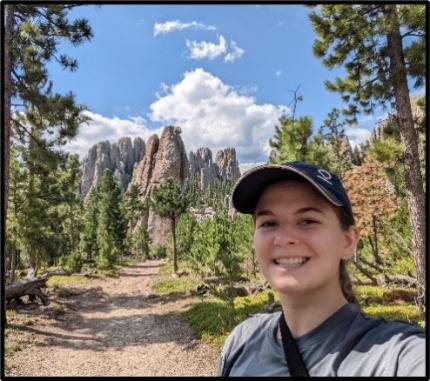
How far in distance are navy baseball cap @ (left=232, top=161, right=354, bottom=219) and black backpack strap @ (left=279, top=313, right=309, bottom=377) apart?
1.56 ft

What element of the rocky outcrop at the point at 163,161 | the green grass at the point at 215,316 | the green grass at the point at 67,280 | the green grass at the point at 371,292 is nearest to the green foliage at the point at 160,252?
the rocky outcrop at the point at 163,161

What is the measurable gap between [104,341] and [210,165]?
9859 cm

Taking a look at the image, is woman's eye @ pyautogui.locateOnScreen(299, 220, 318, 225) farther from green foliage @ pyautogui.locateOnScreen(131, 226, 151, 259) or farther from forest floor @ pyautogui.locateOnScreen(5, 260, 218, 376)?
green foliage @ pyautogui.locateOnScreen(131, 226, 151, 259)

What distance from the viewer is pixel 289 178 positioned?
1.39 meters

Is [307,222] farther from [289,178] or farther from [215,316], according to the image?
[215,316]

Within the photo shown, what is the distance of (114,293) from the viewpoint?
18281 mm

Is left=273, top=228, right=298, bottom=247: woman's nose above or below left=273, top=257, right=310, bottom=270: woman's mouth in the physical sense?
above

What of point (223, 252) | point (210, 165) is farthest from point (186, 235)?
point (210, 165)

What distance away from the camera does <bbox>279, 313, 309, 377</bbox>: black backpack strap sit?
1.18 metres

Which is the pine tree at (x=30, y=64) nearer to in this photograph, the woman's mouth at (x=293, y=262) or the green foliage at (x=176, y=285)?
the woman's mouth at (x=293, y=262)

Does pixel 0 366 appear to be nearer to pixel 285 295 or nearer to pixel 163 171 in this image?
pixel 285 295

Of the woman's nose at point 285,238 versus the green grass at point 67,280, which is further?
the green grass at point 67,280

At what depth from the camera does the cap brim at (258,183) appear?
1304 millimetres

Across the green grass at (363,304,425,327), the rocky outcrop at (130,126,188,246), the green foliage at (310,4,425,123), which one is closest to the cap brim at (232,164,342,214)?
the green foliage at (310,4,425,123)
